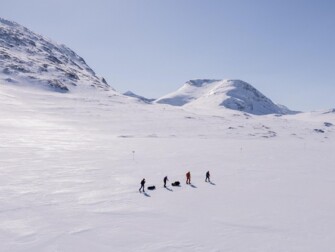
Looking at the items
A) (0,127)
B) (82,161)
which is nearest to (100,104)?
(0,127)

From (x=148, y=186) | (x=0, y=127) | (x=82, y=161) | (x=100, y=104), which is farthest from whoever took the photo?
(x=100, y=104)

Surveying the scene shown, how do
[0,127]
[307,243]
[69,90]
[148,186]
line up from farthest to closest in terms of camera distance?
[69,90], [0,127], [148,186], [307,243]

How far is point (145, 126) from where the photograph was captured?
10494 centimetres

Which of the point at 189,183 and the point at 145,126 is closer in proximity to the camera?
the point at 189,183

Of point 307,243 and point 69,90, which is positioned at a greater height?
point 69,90

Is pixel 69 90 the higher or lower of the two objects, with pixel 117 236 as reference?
higher

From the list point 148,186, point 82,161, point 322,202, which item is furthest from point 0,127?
point 322,202

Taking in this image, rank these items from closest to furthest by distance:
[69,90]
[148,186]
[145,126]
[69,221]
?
[69,221] → [148,186] → [145,126] → [69,90]

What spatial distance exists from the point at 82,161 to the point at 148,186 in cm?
1351

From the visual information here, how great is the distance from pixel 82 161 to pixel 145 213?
19.7 m

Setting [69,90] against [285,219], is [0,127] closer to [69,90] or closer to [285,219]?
[285,219]

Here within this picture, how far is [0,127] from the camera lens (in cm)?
6894

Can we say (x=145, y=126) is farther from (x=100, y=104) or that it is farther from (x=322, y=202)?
(x=322, y=202)

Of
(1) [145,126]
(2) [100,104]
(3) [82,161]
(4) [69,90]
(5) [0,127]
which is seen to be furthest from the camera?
(4) [69,90]
